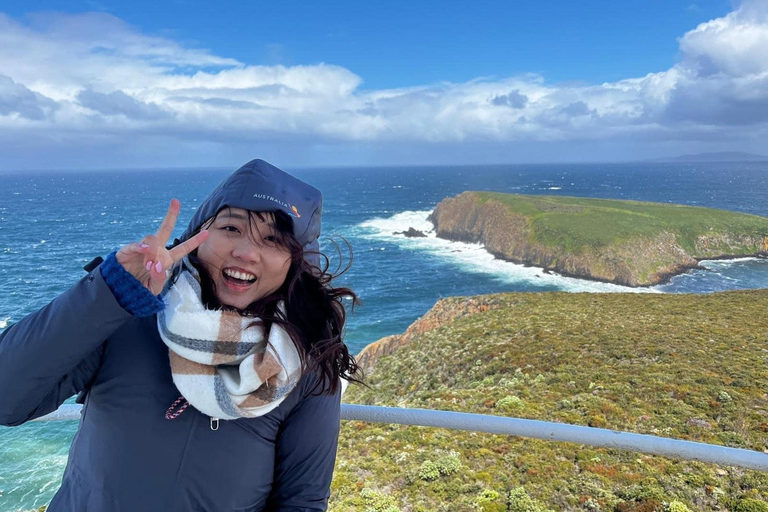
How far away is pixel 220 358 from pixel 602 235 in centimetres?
7456

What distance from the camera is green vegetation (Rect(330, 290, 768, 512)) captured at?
6.65 metres

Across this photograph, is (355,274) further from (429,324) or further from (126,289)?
(126,289)

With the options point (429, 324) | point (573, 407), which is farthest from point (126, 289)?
point (429, 324)

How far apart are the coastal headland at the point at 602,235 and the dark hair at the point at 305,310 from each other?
202 ft

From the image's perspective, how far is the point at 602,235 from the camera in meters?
68.3

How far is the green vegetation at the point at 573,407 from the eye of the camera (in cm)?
665

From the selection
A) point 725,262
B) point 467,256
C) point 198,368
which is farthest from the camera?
point 467,256

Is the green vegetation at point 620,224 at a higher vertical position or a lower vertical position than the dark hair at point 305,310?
lower

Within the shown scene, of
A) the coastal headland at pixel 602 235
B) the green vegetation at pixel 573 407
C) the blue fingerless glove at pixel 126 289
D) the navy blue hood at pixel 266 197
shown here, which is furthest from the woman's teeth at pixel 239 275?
the coastal headland at pixel 602 235

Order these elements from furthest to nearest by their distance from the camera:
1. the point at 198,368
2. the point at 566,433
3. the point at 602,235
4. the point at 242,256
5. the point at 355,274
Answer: the point at 602,235, the point at 355,274, the point at 566,433, the point at 242,256, the point at 198,368

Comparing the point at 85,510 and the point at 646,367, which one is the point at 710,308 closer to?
the point at 646,367

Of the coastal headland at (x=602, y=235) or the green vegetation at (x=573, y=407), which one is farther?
the coastal headland at (x=602, y=235)

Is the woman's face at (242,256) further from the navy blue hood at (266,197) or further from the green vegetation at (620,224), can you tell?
the green vegetation at (620,224)

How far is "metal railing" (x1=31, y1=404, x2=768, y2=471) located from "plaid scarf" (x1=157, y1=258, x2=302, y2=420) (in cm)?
103
